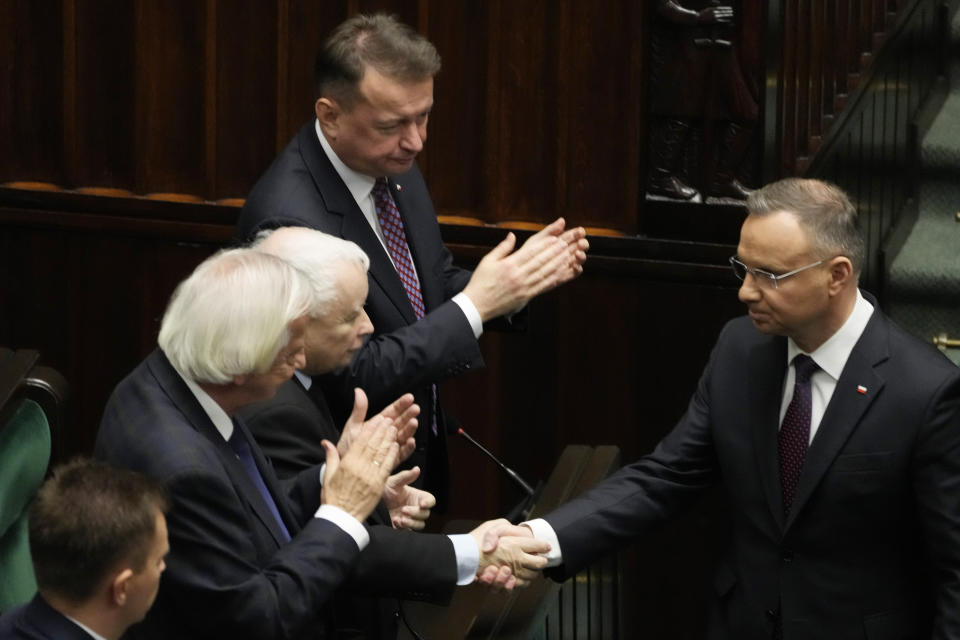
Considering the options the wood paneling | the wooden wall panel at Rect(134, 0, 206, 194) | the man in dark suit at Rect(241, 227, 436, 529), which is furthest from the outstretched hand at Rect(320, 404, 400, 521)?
the wooden wall panel at Rect(134, 0, 206, 194)

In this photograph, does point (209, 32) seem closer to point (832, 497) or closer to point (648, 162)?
point (648, 162)

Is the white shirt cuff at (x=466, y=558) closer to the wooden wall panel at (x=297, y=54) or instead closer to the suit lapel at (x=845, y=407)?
the suit lapel at (x=845, y=407)

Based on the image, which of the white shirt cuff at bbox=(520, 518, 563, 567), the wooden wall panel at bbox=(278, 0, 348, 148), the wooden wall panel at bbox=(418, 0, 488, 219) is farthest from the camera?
the wooden wall panel at bbox=(278, 0, 348, 148)

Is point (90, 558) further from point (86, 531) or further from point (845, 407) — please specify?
point (845, 407)

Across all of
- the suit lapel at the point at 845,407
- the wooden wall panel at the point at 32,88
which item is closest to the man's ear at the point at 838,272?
the suit lapel at the point at 845,407

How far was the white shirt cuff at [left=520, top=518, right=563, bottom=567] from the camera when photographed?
11.0ft

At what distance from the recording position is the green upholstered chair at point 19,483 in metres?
3.79

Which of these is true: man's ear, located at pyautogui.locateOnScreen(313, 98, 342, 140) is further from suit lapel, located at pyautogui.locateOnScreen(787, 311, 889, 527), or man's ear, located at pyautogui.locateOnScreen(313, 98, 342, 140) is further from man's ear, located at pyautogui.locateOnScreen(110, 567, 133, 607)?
man's ear, located at pyautogui.locateOnScreen(110, 567, 133, 607)

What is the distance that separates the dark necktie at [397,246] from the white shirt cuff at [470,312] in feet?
0.70

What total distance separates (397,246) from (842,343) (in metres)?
1.22

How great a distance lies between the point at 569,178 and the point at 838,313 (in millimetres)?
2032

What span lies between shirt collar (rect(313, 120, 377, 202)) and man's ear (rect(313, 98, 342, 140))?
32 mm

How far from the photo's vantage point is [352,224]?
12.7 feet

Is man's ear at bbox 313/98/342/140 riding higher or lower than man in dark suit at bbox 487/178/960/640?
higher
